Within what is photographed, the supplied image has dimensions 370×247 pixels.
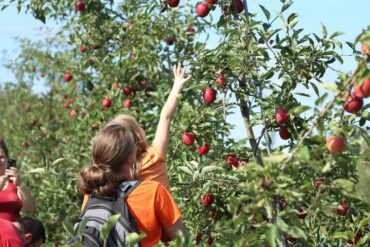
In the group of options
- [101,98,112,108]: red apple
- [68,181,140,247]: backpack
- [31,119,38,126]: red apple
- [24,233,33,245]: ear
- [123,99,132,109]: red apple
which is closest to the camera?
[68,181,140,247]: backpack

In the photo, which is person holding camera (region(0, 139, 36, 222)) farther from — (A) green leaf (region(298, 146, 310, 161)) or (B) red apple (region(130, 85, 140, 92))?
(B) red apple (region(130, 85, 140, 92))

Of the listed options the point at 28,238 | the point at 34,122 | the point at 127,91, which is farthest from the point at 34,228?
the point at 34,122

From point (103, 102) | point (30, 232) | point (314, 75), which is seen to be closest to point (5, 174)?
point (30, 232)

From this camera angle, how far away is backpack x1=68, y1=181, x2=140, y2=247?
261 centimetres

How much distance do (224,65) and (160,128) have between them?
0.43 m

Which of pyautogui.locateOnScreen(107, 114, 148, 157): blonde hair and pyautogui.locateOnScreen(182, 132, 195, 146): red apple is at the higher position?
pyautogui.locateOnScreen(107, 114, 148, 157): blonde hair

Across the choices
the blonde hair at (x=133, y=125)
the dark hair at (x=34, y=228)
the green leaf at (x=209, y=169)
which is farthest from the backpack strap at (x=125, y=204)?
the dark hair at (x=34, y=228)

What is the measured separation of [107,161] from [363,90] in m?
1.09

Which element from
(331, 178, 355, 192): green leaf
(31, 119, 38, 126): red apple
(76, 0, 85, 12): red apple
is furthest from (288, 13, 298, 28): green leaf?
(31, 119, 38, 126): red apple

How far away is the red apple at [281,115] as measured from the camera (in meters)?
3.10

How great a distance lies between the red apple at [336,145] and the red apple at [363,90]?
0.13m

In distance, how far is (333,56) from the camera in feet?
10.6

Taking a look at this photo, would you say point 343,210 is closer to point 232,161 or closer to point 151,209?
point 232,161

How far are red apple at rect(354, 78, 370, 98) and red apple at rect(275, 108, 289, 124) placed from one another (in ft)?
3.47
